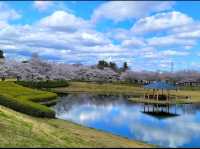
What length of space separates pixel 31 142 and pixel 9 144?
2.94 ft

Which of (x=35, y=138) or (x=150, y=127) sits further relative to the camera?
(x=150, y=127)

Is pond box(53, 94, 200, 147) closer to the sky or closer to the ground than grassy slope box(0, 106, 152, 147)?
closer to the ground

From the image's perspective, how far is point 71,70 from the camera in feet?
305

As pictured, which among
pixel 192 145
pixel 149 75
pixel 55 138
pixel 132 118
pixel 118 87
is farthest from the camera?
pixel 149 75

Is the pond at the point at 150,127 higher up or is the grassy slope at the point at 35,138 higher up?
the grassy slope at the point at 35,138

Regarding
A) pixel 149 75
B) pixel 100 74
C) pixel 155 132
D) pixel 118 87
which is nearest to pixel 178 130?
pixel 155 132

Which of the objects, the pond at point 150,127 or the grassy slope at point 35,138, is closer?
the grassy slope at point 35,138

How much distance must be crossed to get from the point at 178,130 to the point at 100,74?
7230 centimetres

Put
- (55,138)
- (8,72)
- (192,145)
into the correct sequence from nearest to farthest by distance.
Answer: (55,138)
(192,145)
(8,72)

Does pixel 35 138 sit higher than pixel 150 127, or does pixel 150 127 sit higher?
pixel 35 138

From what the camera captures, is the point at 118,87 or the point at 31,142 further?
the point at 118,87

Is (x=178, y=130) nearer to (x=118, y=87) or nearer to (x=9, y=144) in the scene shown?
(x=9, y=144)

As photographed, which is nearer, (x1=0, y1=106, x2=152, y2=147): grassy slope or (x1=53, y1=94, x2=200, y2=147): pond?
(x1=0, y1=106, x2=152, y2=147): grassy slope

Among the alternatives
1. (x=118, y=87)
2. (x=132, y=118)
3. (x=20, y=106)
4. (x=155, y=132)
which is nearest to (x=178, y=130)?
(x=155, y=132)
